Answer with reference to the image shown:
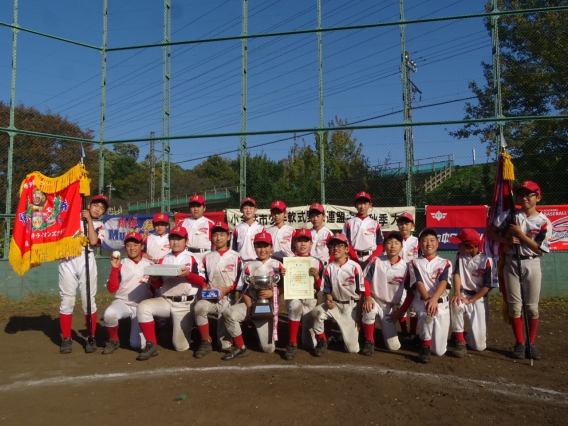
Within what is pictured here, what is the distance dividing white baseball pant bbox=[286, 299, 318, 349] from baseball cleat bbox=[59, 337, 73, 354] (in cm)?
264

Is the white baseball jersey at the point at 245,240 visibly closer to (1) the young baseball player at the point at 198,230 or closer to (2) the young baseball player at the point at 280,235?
(2) the young baseball player at the point at 280,235

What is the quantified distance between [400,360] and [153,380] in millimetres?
2550

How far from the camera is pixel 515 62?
866 centimetres

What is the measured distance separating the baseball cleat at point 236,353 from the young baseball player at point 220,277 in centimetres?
33

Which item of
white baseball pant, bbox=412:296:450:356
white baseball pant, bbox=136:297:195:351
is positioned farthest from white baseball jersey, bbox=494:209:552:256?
white baseball pant, bbox=136:297:195:351

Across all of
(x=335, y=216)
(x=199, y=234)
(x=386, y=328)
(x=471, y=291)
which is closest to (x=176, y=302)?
(x=199, y=234)

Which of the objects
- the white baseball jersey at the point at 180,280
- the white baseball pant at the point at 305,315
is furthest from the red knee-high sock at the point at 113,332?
the white baseball pant at the point at 305,315

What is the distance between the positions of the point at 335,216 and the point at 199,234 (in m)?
2.68

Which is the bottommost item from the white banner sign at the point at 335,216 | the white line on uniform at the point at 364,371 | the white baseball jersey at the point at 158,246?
the white line on uniform at the point at 364,371

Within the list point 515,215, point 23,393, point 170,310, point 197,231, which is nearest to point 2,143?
point 197,231

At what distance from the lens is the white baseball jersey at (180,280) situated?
5707 millimetres

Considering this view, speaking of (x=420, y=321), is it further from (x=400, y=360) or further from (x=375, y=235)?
(x=375, y=235)

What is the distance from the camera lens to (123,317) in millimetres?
5746

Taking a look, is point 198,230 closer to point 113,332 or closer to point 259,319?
point 113,332
